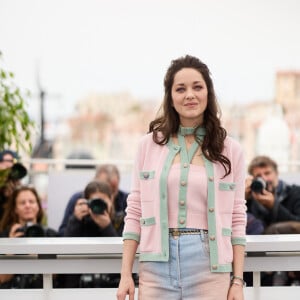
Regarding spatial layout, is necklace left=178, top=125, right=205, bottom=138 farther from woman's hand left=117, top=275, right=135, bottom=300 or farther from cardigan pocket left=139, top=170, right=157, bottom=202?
woman's hand left=117, top=275, right=135, bottom=300

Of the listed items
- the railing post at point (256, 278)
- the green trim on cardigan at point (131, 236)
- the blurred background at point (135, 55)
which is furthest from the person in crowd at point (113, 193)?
the blurred background at point (135, 55)

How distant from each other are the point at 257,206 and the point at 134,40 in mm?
70611

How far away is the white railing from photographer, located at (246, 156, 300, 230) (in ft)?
4.72

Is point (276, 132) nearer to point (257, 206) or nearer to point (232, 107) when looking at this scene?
point (232, 107)

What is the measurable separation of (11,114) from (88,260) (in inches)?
75.2

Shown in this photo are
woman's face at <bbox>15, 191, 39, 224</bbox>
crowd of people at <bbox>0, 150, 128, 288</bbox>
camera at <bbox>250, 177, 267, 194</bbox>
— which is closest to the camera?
crowd of people at <bbox>0, 150, 128, 288</bbox>

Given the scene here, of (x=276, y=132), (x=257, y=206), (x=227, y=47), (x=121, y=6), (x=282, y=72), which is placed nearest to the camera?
(x=257, y=206)

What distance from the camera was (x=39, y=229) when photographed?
3.78 m

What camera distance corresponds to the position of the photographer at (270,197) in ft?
14.5

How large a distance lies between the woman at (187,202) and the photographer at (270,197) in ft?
6.13

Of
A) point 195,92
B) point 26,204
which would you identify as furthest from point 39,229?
point 195,92

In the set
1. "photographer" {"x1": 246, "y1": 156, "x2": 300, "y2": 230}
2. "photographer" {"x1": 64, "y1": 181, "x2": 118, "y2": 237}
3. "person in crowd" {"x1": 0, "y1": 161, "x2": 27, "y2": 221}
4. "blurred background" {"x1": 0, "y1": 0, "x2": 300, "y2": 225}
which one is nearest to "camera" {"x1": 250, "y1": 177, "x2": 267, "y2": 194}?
"photographer" {"x1": 246, "y1": 156, "x2": 300, "y2": 230}

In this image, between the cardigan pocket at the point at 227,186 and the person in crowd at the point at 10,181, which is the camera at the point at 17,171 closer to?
the person in crowd at the point at 10,181

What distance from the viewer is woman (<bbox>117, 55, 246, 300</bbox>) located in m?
2.03
